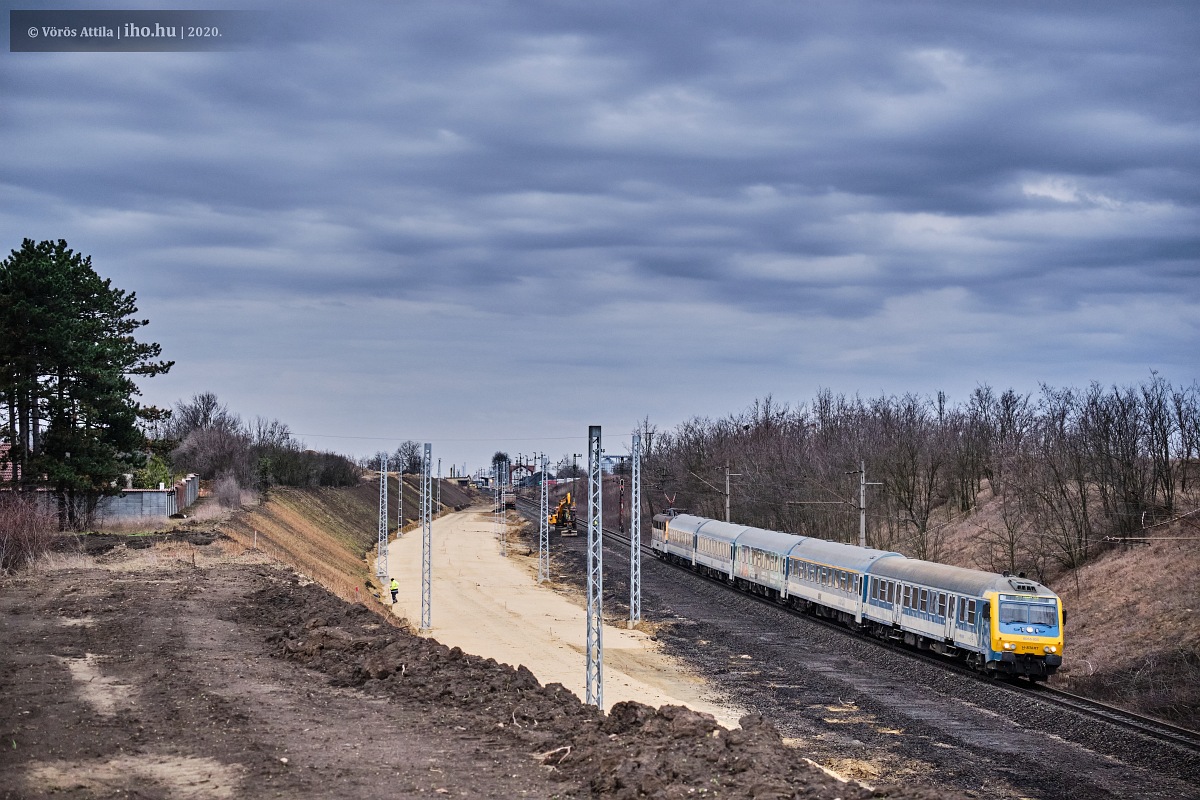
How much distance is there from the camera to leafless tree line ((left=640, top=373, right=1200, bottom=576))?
2074 inches

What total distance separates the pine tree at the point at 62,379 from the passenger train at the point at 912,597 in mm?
30828

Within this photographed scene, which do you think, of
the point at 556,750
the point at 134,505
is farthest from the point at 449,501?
the point at 556,750

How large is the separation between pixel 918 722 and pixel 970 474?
50357mm

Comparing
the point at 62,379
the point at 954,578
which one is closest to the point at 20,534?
the point at 62,379

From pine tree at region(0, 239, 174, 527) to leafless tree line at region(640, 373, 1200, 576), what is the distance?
33697mm

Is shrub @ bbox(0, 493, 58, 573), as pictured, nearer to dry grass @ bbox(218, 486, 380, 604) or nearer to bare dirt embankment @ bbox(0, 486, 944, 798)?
bare dirt embankment @ bbox(0, 486, 944, 798)

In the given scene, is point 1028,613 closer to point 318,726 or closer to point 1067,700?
point 1067,700

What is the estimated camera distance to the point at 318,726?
19922 mm

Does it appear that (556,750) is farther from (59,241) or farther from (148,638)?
(59,241)

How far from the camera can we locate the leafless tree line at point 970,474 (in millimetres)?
52688

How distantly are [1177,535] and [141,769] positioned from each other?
144 feet

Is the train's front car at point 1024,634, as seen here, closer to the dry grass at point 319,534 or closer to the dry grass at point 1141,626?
the dry grass at point 1141,626

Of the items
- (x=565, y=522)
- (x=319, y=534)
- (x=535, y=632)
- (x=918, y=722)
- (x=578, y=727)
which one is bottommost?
(x=565, y=522)

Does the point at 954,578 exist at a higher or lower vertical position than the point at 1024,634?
higher
